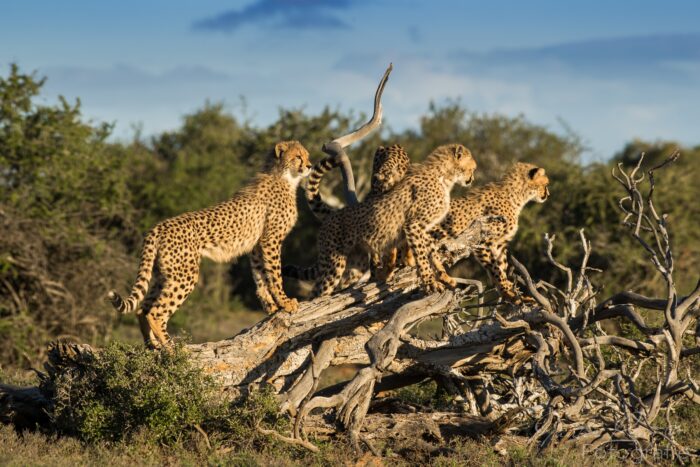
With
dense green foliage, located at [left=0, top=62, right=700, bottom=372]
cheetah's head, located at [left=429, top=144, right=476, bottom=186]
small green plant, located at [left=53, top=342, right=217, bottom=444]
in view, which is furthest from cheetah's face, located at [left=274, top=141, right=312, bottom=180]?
dense green foliage, located at [left=0, top=62, right=700, bottom=372]

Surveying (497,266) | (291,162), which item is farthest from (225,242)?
(497,266)

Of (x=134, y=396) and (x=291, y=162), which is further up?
(x=291, y=162)

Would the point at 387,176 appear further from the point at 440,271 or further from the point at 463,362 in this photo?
the point at 463,362

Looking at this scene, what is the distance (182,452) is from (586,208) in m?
10.2

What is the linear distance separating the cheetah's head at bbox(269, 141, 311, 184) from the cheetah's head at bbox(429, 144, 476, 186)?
0.91 meters

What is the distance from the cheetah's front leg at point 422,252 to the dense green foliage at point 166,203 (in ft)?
14.8

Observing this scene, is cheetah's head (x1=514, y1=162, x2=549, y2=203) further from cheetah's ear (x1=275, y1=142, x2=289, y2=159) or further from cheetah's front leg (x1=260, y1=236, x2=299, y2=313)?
cheetah's front leg (x1=260, y1=236, x2=299, y2=313)

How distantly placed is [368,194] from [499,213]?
952 millimetres

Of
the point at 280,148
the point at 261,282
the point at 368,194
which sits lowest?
the point at 261,282

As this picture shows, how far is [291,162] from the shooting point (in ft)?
22.0

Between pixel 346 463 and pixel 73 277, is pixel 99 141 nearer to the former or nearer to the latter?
pixel 73 277

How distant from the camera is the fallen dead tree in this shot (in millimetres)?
5336

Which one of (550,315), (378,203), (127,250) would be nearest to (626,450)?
(550,315)

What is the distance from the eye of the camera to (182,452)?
529 centimetres
